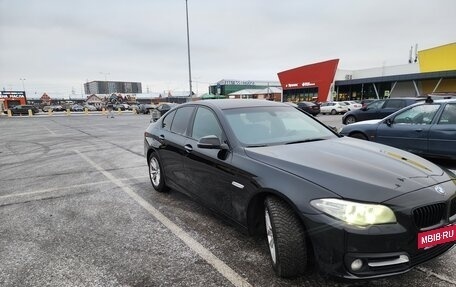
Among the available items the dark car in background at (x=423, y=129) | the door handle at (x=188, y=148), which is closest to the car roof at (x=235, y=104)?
the door handle at (x=188, y=148)

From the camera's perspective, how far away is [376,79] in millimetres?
42312

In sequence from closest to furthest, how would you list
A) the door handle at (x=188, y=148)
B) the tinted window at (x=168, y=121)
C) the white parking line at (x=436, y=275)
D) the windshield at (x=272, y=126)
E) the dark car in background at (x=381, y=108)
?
the white parking line at (x=436, y=275) < the windshield at (x=272, y=126) < the door handle at (x=188, y=148) < the tinted window at (x=168, y=121) < the dark car in background at (x=381, y=108)

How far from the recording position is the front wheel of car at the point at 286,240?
8.66 feet

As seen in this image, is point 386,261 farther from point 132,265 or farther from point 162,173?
point 162,173

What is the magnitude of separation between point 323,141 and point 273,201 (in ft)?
4.08

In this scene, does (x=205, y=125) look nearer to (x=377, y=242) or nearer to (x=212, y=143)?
(x=212, y=143)

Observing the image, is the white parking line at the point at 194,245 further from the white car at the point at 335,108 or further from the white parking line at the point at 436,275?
the white car at the point at 335,108

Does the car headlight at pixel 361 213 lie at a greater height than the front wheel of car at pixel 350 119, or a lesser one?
greater

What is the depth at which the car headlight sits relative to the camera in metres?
2.37

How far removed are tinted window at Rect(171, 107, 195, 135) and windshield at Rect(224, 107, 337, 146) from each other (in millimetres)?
866

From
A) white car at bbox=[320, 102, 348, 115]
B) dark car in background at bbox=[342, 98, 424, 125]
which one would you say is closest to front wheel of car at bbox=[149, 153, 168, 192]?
dark car in background at bbox=[342, 98, 424, 125]

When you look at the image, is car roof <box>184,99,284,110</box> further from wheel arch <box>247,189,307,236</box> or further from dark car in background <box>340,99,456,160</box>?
dark car in background <box>340,99,456,160</box>

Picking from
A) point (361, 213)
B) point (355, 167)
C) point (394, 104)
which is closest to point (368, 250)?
point (361, 213)

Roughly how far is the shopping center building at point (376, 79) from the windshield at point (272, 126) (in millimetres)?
36504
